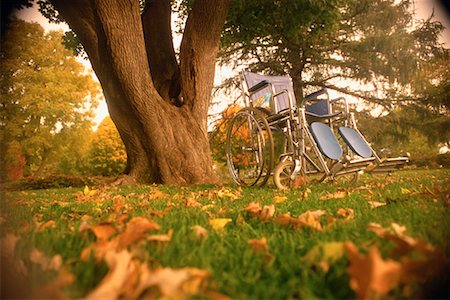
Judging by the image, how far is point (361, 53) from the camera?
1464 centimetres

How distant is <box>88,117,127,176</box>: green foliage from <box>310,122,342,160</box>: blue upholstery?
Result: 20.3 meters

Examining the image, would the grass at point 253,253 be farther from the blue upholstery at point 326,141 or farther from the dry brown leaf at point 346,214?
the blue upholstery at point 326,141

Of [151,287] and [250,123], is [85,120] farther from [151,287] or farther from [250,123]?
[151,287]

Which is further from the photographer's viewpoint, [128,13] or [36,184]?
[36,184]

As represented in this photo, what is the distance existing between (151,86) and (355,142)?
137 inches

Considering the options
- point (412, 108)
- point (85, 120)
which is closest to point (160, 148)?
point (412, 108)

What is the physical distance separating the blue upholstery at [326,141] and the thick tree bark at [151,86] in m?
2.86

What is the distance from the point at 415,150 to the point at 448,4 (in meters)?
22.1

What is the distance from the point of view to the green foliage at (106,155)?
2303cm

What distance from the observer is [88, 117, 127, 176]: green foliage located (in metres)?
23.0

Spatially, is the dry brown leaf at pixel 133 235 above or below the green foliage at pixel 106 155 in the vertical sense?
below

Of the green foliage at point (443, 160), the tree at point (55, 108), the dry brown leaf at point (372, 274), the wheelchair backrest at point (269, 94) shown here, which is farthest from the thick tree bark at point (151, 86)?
the green foliage at point (443, 160)

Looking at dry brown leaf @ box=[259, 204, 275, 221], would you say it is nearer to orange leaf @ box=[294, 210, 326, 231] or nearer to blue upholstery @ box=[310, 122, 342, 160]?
orange leaf @ box=[294, 210, 326, 231]

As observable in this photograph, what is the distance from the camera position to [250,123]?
440 centimetres
